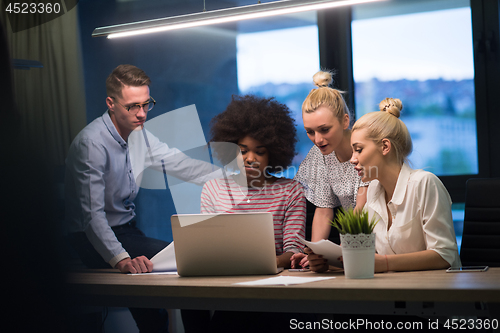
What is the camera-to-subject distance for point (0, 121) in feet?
0.99

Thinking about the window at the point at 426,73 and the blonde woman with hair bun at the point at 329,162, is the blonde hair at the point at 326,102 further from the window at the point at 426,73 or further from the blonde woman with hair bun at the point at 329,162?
the window at the point at 426,73

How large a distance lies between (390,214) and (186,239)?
2.30ft

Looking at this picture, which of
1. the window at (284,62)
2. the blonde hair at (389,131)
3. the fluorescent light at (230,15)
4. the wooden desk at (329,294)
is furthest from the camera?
the window at (284,62)

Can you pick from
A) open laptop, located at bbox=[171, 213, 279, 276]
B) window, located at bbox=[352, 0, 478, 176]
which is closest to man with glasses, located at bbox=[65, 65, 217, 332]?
open laptop, located at bbox=[171, 213, 279, 276]

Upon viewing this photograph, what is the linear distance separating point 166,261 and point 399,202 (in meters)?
0.82

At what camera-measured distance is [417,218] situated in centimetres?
151

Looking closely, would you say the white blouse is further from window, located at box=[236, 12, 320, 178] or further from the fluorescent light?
window, located at box=[236, 12, 320, 178]

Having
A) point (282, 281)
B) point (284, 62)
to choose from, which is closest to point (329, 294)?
point (282, 281)

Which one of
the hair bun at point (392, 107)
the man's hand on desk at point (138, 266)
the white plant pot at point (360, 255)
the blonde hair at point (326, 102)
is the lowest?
the man's hand on desk at point (138, 266)

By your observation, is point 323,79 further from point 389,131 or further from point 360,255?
point 360,255

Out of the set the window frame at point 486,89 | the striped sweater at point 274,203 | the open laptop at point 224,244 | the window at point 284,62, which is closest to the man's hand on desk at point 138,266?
the open laptop at point 224,244

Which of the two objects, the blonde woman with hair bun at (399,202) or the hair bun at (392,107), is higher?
the hair bun at (392,107)

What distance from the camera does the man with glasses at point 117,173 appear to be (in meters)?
2.13

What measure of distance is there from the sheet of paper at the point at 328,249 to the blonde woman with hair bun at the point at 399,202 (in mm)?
29
